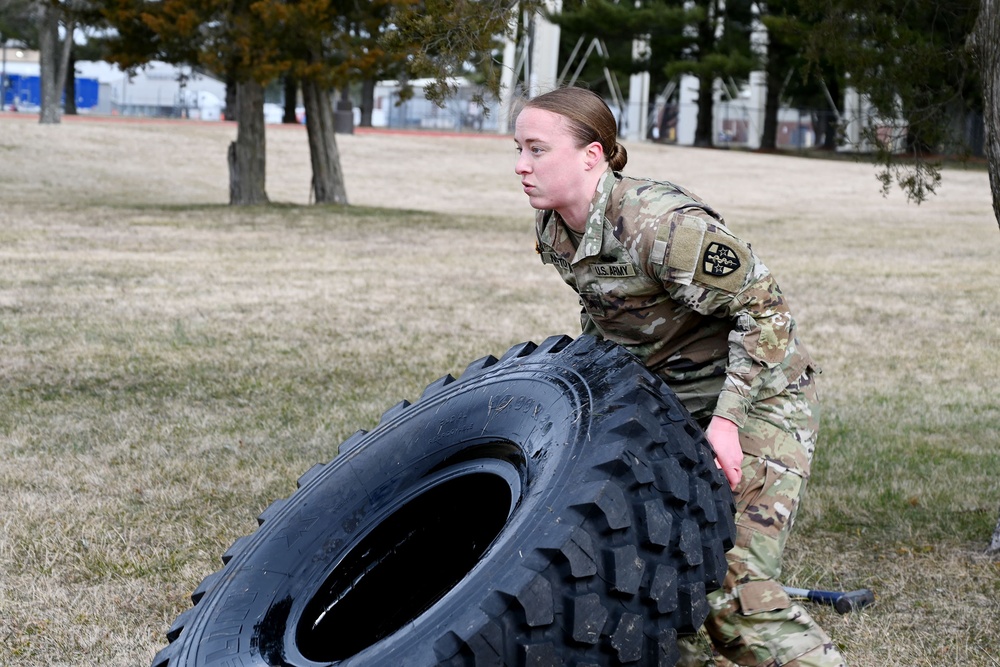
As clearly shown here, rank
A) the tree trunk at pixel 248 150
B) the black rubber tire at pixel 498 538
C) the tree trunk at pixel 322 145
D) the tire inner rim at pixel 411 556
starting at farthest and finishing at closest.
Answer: the tree trunk at pixel 322 145, the tree trunk at pixel 248 150, the tire inner rim at pixel 411 556, the black rubber tire at pixel 498 538

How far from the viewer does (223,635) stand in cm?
302

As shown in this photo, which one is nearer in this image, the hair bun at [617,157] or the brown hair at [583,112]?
the brown hair at [583,112]

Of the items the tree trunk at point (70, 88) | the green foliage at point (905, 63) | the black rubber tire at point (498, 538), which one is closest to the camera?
the black rubber tire at point (498, 538)

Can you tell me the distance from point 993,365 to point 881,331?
1.41 m

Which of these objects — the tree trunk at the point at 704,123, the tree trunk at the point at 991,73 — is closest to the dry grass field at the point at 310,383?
the tree trunk at the point at 991,73

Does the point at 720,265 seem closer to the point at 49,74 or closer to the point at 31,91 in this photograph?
the point at 49,74

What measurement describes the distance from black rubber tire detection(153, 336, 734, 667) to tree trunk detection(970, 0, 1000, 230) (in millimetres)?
2181

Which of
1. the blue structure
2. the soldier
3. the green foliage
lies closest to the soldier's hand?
the soldier

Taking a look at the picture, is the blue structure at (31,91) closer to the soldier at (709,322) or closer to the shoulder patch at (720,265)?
the soldier at (709,322)

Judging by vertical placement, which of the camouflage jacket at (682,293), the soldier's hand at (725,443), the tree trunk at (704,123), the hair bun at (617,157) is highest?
the tree trunk at (704,123)

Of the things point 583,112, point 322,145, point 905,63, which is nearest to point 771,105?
point 322,145

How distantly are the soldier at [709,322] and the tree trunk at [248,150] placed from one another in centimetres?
1848

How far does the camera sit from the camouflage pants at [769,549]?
9.13ft

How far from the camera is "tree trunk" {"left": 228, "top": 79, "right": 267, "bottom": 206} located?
21.2 metres
